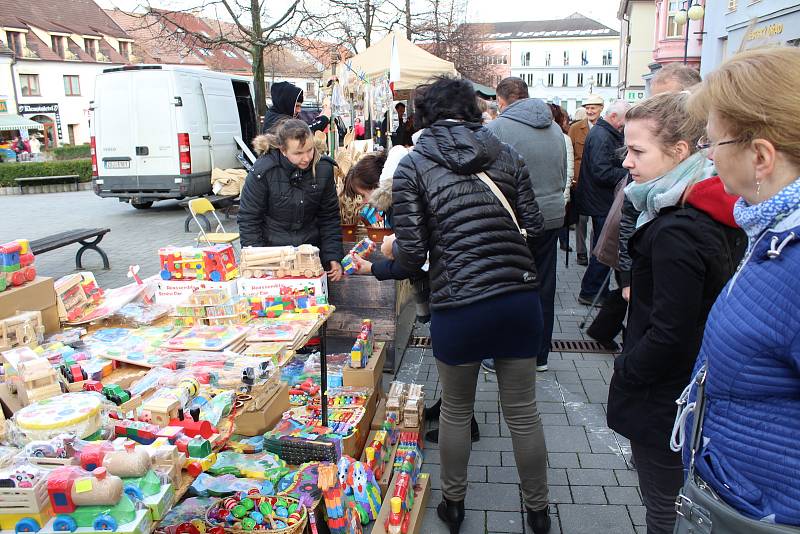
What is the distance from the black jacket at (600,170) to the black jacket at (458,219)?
3.39 m

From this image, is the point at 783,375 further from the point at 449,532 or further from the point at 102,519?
the point at 449,532

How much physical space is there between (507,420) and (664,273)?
1143 millimetres

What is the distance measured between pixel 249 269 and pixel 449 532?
174 centimetres

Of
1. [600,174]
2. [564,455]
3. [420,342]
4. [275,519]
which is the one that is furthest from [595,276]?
[275,519]

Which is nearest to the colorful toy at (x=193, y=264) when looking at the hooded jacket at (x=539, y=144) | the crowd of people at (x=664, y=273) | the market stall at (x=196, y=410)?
the market stall at (x=196, y=410)

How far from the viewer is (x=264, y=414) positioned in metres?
2.87

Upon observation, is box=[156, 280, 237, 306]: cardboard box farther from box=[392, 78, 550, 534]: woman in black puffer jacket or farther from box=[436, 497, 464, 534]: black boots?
box=[436, 497, 464, 534]: black boots

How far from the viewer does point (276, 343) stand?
2.75 meters

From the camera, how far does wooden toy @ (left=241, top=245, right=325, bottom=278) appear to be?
3459 mm

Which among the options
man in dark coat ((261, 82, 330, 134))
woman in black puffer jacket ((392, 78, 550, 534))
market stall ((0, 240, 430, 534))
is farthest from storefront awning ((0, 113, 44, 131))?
woman in black puffer jacket ((392, 78, 550, 534))

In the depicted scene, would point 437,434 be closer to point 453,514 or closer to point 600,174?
point 453,514

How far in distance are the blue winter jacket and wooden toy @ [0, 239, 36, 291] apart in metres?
2.87

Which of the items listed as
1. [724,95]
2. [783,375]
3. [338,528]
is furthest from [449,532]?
[724,95]

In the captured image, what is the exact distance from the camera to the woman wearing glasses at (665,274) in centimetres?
180
